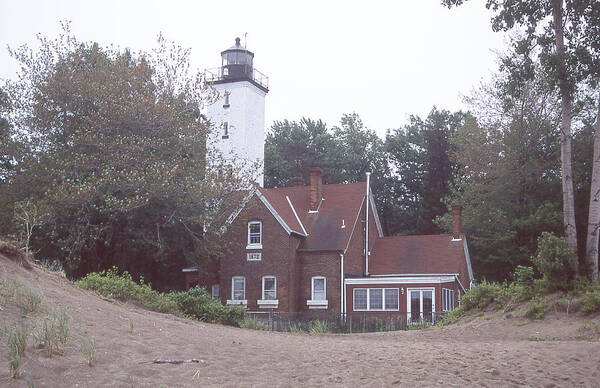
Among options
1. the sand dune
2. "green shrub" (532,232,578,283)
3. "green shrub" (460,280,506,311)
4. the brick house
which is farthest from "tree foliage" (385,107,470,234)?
the sand dune

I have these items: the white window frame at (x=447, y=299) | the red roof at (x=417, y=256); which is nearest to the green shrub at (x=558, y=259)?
the white window frame at (x=447, y=299)

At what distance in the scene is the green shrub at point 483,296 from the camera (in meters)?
19.0

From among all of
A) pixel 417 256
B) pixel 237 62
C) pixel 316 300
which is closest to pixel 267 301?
pixel 316 300

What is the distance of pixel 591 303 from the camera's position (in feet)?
51.2

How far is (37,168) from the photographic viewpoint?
29.8 metres

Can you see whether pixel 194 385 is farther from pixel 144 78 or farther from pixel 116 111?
pixel 144 78

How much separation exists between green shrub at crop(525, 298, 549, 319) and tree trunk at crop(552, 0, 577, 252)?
2.18 metres

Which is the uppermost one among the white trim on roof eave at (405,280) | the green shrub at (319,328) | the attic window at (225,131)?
the attic window at (225,131)

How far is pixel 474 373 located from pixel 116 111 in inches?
917

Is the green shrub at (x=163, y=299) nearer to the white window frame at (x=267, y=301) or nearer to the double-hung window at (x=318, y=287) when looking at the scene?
the white window frame at (x=267, y=301)

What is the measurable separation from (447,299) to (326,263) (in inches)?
269

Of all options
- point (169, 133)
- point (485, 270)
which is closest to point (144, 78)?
point (169, 133)

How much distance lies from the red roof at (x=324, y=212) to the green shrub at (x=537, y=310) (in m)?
17.5

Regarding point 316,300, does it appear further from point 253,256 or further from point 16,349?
point 16,349
